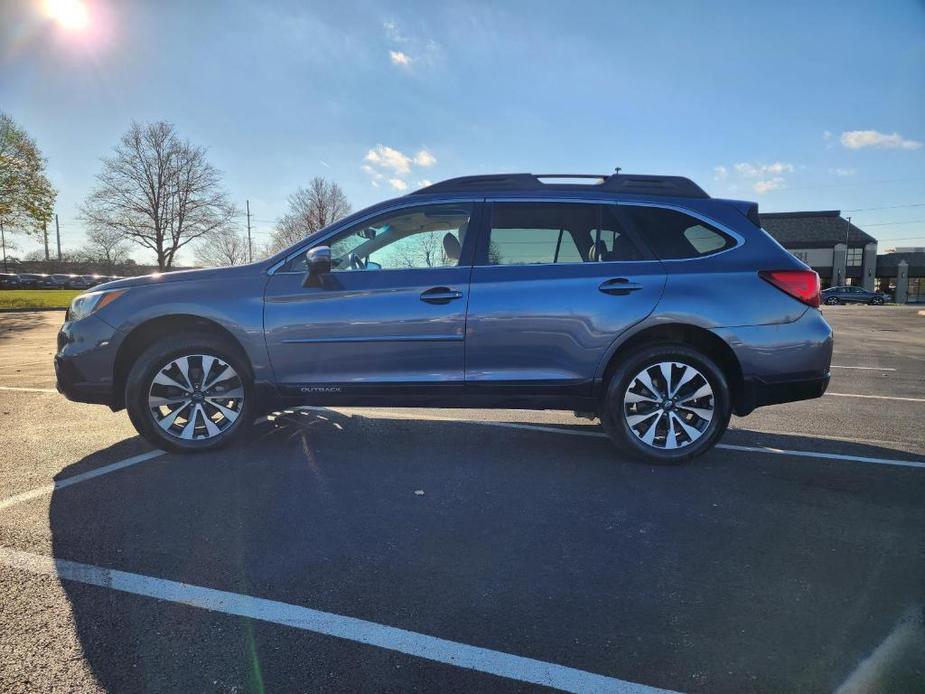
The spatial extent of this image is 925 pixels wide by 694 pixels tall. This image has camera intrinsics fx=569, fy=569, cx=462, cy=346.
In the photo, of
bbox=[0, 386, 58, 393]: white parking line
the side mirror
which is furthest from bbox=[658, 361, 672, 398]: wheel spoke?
bbox=[0, 386, 58, 393]: white parking line

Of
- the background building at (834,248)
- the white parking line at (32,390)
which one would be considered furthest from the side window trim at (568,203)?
the background building at (834,248)

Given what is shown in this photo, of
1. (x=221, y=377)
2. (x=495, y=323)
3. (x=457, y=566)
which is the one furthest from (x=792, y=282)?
(x=221, y=377)

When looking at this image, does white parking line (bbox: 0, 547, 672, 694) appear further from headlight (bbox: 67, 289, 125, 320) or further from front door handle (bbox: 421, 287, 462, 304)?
front door handle (bbox: 421, 287, 462, 304)

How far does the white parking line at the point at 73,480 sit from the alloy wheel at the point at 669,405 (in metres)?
3.51

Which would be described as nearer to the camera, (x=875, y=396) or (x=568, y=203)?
(x=568, y=203)

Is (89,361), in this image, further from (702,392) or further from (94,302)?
(702,392)

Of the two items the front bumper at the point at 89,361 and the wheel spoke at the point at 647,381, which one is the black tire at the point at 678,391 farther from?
the front bumper at the point at 89,361

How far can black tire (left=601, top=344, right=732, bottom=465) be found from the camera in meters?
3.98

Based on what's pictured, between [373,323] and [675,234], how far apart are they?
2257 millimetres

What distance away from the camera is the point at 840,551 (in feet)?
9.09

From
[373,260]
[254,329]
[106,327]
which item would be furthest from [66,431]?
[373,260]

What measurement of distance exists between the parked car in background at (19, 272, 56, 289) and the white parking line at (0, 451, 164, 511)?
188 feet

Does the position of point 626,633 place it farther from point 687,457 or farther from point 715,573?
point 687,457

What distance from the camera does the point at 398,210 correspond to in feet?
14.0
